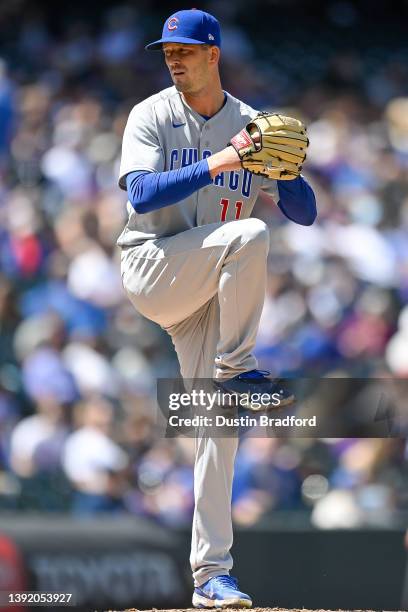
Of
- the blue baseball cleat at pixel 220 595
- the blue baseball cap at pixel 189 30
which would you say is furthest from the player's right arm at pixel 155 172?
the blue baseball cleat at pixel 220 595

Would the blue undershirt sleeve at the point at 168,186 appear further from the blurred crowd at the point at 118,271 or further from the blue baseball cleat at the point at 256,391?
the blurred crowd at the point at 118,271

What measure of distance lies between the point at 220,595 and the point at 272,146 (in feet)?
4.02

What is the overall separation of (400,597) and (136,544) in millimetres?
1111

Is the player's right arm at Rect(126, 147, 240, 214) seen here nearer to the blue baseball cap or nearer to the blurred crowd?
the blue baseball cap

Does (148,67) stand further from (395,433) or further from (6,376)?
(395,433)

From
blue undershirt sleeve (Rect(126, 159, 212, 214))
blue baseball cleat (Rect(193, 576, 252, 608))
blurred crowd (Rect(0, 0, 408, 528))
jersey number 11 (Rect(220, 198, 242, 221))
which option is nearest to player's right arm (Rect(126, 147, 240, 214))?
blue undershirt sleeve (Rect(126, 159, 212, 214))

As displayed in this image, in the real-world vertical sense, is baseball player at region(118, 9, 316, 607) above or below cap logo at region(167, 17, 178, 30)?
below

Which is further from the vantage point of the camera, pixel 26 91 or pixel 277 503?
pixel 26 91

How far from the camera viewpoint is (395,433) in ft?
17.9

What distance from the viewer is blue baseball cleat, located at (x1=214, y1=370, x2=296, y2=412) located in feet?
10.3

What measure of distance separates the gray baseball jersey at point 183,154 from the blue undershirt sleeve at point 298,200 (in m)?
0.06

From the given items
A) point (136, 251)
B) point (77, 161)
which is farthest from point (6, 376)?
point (136, 251)

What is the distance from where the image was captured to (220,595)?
125 inches

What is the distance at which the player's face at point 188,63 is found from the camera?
3232 mm
